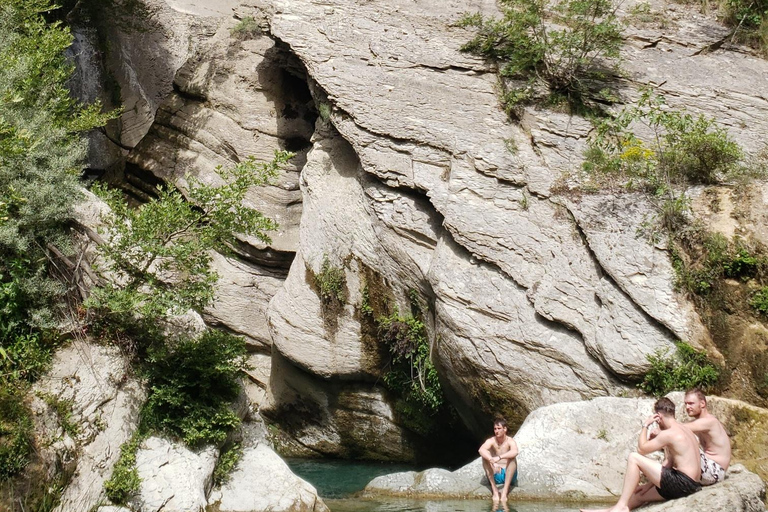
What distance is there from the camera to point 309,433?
15406mm

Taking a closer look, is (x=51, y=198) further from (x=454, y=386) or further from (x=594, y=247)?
(x=594, y=247)

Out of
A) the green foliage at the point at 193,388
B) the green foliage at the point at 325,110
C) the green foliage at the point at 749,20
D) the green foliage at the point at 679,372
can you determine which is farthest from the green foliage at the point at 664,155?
the green foliage at the point at 193,388

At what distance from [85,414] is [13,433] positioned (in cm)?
100

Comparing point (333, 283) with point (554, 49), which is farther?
point (554, 49)

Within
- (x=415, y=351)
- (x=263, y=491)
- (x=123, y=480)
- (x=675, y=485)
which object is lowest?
(x=415, y=351)

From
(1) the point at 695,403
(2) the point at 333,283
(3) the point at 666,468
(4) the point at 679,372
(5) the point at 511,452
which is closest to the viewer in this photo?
(3) the point at 666,468

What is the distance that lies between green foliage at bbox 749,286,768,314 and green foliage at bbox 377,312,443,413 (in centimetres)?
528

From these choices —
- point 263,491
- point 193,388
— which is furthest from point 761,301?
point 193,388

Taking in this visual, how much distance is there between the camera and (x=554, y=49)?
1417 cm

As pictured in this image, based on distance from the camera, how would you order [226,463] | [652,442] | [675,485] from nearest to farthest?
[675,485]
[652,442]
[226,463]

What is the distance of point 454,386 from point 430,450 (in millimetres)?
2552

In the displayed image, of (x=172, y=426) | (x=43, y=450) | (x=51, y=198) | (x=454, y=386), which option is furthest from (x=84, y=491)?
(x=454, y=386)

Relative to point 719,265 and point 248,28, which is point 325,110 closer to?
point 248,28

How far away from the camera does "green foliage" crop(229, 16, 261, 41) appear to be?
1827 cm
